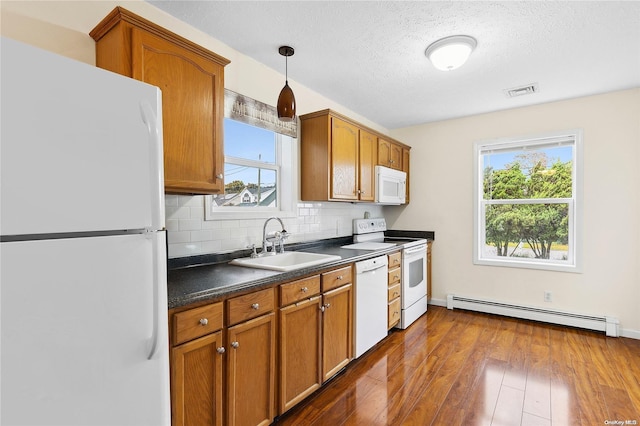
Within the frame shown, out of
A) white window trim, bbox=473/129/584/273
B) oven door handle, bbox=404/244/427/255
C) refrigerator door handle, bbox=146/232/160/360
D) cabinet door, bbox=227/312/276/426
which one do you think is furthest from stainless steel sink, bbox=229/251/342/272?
white window trim, bbox=473/129/584/273

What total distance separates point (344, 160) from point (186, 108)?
65.0 inches

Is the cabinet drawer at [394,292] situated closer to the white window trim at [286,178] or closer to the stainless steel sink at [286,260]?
the stainless steel sink at [286,260]

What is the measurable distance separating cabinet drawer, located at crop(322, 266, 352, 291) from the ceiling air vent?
239 cm

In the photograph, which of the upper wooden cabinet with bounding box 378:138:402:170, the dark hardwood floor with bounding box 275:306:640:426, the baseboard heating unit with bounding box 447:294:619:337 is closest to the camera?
the dark hardwood floor with bounding box 275:306:640:426

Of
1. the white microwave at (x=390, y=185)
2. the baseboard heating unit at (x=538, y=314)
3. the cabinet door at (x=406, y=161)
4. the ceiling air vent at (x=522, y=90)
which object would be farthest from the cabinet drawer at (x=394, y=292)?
the ceiling air vent at (x=522, y=90)

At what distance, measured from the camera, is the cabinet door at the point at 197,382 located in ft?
4.23

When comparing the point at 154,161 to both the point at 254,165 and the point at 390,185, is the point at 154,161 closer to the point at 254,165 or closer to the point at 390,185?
the point at 254,165

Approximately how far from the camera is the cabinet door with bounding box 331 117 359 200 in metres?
2.88

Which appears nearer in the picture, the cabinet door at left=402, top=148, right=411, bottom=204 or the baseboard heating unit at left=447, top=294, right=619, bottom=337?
the baseboard heating unit at left=447, top=294, right=619, bottom=337

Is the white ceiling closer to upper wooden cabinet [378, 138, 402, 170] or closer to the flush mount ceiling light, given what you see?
the flush mount ceiling light

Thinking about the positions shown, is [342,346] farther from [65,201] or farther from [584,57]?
[584,57]

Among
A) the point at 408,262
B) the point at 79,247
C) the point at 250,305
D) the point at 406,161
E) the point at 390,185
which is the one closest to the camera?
the point at 79,247

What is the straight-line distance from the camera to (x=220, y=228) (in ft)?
7.31

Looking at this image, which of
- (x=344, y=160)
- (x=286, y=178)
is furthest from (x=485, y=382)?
(x=286, y=178)
